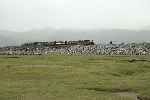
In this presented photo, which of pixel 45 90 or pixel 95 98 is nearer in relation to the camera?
pixel 95 98

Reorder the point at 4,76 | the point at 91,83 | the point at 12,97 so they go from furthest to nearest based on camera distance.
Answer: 1. the point at 4,76
2. the point at 91,83
3. the point at 12,97

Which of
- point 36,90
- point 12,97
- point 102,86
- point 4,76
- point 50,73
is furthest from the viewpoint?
point 50,73

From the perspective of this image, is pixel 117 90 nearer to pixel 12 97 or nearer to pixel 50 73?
pixel 12 97

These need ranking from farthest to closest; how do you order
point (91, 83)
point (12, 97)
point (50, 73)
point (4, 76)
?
1. point (50, 73)
2. point (4, 76)
3. point (91, 83)
4. point (12, 97)

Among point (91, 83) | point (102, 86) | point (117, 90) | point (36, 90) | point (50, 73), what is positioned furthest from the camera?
point (50, 73)

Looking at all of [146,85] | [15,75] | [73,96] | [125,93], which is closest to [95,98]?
[73,96]

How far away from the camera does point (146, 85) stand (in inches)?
1801

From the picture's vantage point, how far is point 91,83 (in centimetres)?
4769

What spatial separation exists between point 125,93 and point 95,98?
21.3 feet

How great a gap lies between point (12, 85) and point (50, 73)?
1726cm

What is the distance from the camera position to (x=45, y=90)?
3947 cm

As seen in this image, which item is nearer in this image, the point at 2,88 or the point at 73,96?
the point at 73,96

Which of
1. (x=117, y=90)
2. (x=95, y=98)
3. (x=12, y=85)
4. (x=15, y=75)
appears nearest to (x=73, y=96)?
(x=95, y=98)

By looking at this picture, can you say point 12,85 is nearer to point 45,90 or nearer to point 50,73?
point 45,90
